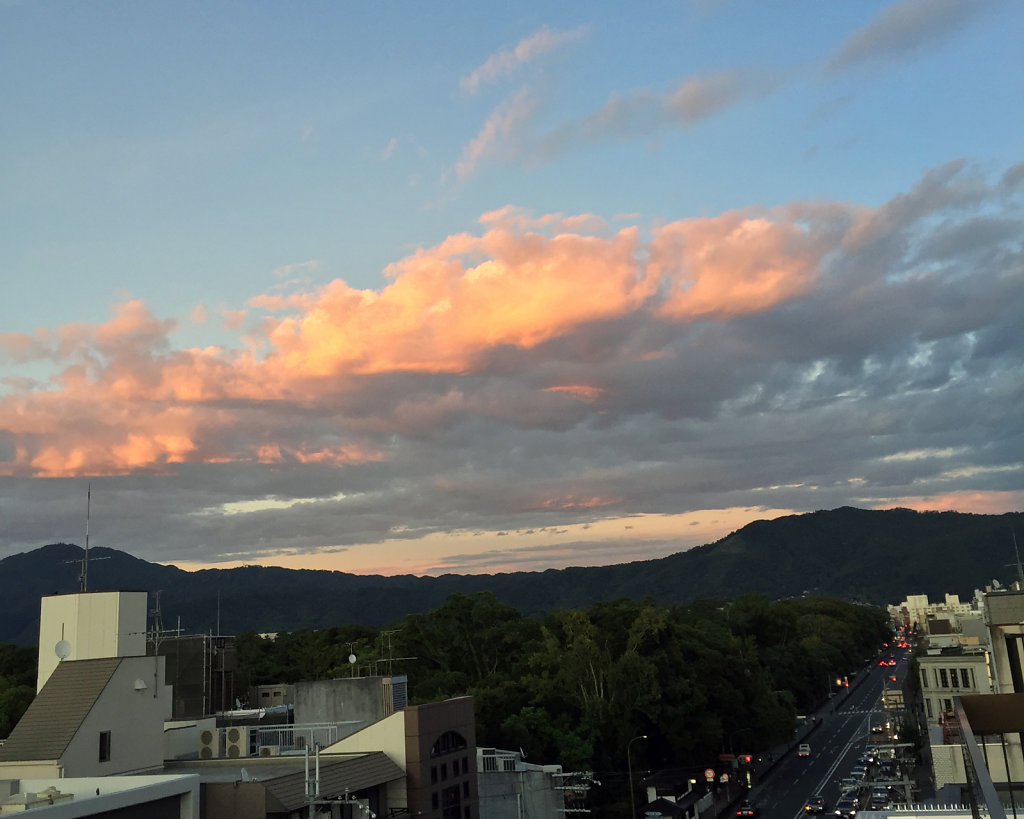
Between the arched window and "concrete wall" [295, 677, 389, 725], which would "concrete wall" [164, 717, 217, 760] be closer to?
"concrete wall" [295, 677, 389, 725]

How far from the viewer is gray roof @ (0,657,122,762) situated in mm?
39094

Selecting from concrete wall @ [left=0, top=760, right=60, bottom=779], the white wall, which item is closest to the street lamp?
concrete wall @ [left=0, top=760, right=60, bottom=779]

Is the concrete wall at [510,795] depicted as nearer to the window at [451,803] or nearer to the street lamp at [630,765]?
the window at [451,803]

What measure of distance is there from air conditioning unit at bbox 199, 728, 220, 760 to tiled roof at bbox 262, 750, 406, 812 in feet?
42.5

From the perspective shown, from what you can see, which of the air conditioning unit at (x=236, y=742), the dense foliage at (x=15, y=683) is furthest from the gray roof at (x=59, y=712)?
the dense foliage at (x=15, y=683)

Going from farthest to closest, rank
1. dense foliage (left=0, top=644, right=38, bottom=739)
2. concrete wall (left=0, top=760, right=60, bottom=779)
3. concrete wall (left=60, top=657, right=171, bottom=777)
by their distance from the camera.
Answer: dense foliage (left=0, top=644, right=38, bottom=739) < concrete wall (left=60, top=657, right=171, bottom=777) < concrete wall (left=0, top=760, right=60, bottom=779)

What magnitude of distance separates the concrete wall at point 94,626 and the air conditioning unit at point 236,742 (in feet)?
65.9

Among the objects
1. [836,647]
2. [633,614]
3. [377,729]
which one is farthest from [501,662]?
[836,647]

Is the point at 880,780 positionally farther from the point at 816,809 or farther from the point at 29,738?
the point at 29,738

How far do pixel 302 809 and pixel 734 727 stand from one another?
252 ft

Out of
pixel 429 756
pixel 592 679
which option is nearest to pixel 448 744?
pixel 429 756

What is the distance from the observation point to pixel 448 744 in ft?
153

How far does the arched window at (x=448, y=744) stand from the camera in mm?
45219

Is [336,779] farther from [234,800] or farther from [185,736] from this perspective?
[185,736]
